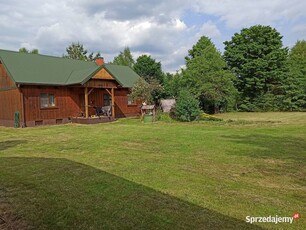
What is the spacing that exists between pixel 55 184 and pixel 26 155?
3.52 m

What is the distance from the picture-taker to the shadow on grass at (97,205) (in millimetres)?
3428

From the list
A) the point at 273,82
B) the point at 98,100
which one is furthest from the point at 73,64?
the point at 273,82

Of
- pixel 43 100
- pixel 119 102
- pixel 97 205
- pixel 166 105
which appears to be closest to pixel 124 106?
pixel 119 102

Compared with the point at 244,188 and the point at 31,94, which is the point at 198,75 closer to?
the point at 31,94

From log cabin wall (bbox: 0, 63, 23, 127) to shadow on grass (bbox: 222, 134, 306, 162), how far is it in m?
15.2

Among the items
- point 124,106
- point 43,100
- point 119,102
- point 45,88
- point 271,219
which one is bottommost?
point 271,219

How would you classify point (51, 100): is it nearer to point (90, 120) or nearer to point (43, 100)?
point (43, 100)

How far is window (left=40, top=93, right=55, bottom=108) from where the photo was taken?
1956cm

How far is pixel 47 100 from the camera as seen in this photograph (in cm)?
1992

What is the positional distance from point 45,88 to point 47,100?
2.96 feet

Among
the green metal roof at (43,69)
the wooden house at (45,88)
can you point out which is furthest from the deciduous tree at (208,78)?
the green metal roof at (43,69)

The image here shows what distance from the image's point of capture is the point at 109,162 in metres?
6.84

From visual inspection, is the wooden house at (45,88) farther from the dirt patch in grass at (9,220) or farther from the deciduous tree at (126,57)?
the deciduous tree at (126,57)

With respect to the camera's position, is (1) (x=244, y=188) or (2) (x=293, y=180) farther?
(2) (x=293, y=180)
